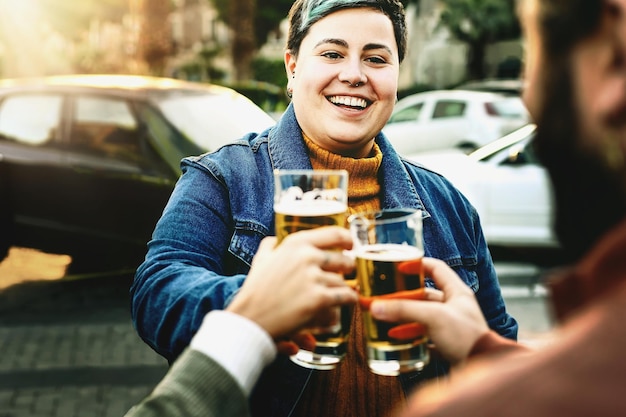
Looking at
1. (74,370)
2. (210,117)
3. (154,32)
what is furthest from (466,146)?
(74,370)

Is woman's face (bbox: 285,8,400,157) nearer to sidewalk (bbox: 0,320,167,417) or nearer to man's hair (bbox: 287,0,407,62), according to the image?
man's hair (bbox: 287,0,407,62)

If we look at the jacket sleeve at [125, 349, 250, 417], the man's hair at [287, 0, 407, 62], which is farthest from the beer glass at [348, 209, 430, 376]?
the man's hair at [287, 0, 407, 62]

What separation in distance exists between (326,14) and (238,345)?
4.14 feet

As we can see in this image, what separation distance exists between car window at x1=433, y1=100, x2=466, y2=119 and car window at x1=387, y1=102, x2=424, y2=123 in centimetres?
45

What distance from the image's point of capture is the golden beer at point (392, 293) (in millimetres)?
1473

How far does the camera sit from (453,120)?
13961 millimetres

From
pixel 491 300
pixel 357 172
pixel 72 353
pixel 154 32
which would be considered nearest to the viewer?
pixel 491 300

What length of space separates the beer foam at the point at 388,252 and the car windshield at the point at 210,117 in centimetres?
466

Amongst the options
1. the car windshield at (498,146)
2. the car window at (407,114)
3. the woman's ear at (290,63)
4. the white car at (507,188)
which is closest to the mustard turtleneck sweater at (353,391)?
the woman's ear at (290,63)

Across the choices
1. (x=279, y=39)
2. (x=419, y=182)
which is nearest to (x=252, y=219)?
(x=419, y=182)

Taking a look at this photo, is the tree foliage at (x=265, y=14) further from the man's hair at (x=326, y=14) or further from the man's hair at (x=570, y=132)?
the man's hair at (x=570, y=132)

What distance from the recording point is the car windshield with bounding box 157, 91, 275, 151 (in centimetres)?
621

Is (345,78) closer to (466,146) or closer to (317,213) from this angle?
(317,213)

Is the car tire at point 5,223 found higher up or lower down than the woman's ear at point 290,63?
lower down
